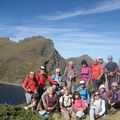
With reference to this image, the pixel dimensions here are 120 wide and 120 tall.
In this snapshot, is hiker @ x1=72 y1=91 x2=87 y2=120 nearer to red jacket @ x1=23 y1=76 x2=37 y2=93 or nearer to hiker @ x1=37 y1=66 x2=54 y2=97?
hiker @ x1=37 y1=66 x2=54 y2=97

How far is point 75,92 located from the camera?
1805cm

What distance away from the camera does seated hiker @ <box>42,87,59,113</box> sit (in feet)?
60.2

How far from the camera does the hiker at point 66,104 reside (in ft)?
59.9

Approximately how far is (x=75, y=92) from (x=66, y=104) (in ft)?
2.84

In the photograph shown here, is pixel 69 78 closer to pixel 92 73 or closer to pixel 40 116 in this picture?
pixel 92 73

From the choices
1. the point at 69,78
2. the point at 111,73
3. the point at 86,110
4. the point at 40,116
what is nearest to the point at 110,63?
the point at 111,73

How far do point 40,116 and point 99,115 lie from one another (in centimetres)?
287

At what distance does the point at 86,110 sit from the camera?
18281mm

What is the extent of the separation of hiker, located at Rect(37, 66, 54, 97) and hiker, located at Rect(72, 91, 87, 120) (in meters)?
1.87

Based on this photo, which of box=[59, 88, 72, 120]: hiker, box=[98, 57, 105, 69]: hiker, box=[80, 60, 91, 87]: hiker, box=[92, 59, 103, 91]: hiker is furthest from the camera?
box=[92, 59, 103, 91]: hiker

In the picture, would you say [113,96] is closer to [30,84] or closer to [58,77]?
[58,77]

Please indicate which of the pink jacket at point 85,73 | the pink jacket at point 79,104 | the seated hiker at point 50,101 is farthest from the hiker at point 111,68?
the seated hiker at point 50,101

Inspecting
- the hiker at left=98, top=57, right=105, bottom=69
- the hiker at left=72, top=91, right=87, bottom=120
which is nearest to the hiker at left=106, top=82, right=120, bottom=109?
the hiker at left=72, top=91, right=87, bottom=120

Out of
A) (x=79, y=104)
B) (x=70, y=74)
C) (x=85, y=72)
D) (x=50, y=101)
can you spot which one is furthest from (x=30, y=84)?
(x=85, y=72)
